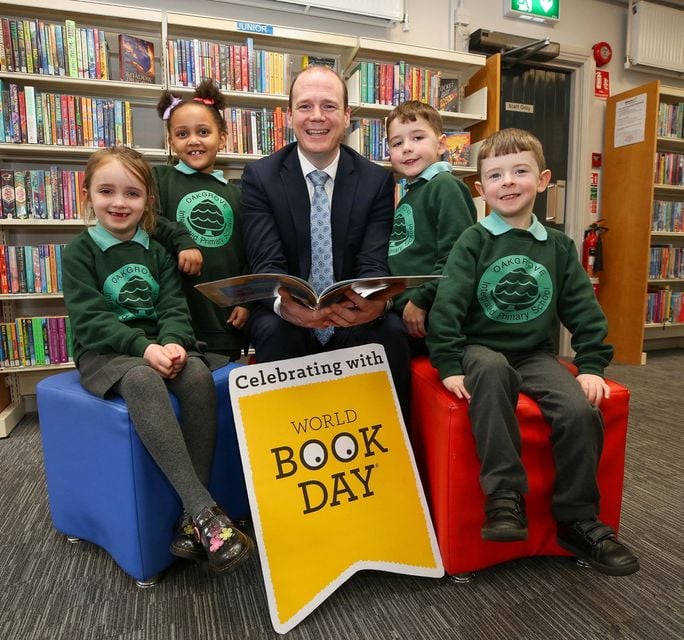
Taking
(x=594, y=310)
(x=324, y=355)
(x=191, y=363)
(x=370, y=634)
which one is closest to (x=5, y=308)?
(x=191, y=363)

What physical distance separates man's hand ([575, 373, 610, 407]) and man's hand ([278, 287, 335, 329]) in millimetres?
618

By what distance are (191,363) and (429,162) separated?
0.94m

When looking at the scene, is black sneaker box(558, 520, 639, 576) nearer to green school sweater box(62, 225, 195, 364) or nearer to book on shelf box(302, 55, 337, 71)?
green school sweater box(62, 225, 195, 364)

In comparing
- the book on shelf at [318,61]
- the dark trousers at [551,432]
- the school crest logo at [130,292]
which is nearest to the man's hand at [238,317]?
the school crest logo at [130,292]

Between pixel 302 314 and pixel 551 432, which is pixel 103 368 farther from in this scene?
pixel 551 432

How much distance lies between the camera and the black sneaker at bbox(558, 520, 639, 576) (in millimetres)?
1018

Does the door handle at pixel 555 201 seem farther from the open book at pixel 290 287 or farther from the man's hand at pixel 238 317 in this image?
the open book at pixel 290 287

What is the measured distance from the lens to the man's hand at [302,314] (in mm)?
1146

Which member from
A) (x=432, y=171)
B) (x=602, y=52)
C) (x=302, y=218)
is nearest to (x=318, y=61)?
(x=432, y=171)

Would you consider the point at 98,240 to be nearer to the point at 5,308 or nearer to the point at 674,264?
the point at 5,308

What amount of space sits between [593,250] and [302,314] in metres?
3.24

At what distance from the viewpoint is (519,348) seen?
1240 millimetres

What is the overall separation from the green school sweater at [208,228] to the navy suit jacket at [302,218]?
5.8 inches

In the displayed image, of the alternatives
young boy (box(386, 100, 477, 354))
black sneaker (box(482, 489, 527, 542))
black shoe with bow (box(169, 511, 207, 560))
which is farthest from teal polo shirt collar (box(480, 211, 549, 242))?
black shoe with bow (box(169, 511, 207, 560))
